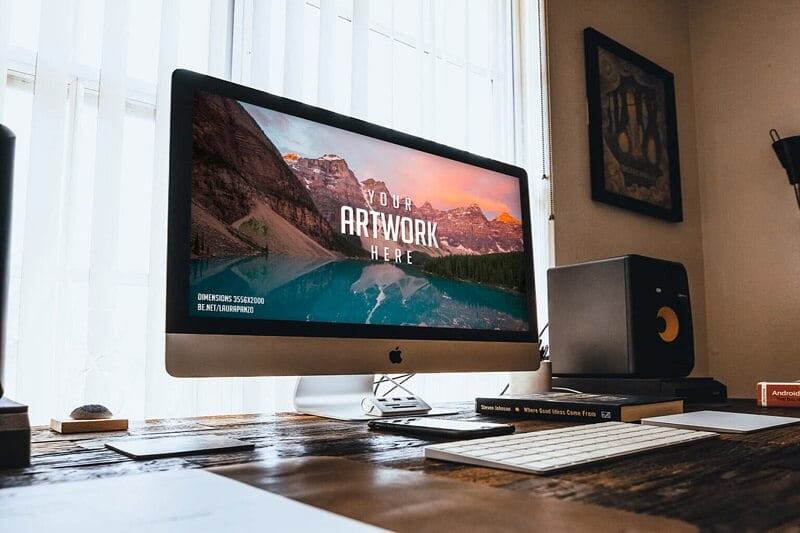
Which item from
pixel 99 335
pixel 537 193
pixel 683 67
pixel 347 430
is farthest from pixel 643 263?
pixel 683 67

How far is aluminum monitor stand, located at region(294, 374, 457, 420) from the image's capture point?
3.71 ft

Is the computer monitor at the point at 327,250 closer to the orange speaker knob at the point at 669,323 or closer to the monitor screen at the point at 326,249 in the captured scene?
the monitor screen at the point at 326,249

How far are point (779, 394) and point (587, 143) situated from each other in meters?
1.19

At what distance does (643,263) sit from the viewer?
1.63 metres

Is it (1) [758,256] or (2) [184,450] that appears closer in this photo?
(2) [184,450]

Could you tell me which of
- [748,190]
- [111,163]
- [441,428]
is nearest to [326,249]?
[441,428]

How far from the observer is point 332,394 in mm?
1173

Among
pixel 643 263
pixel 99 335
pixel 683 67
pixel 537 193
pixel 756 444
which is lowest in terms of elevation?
pixel 756 444

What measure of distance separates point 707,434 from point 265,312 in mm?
599

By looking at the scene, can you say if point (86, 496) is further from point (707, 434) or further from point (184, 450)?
point (707, 434)

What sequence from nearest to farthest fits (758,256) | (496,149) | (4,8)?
(4,8), (496,149), (758,256)

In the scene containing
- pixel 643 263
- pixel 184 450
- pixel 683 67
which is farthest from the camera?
pixel 683 67

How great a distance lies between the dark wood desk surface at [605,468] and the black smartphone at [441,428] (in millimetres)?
31

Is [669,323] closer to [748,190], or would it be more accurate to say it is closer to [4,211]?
[748,190]
